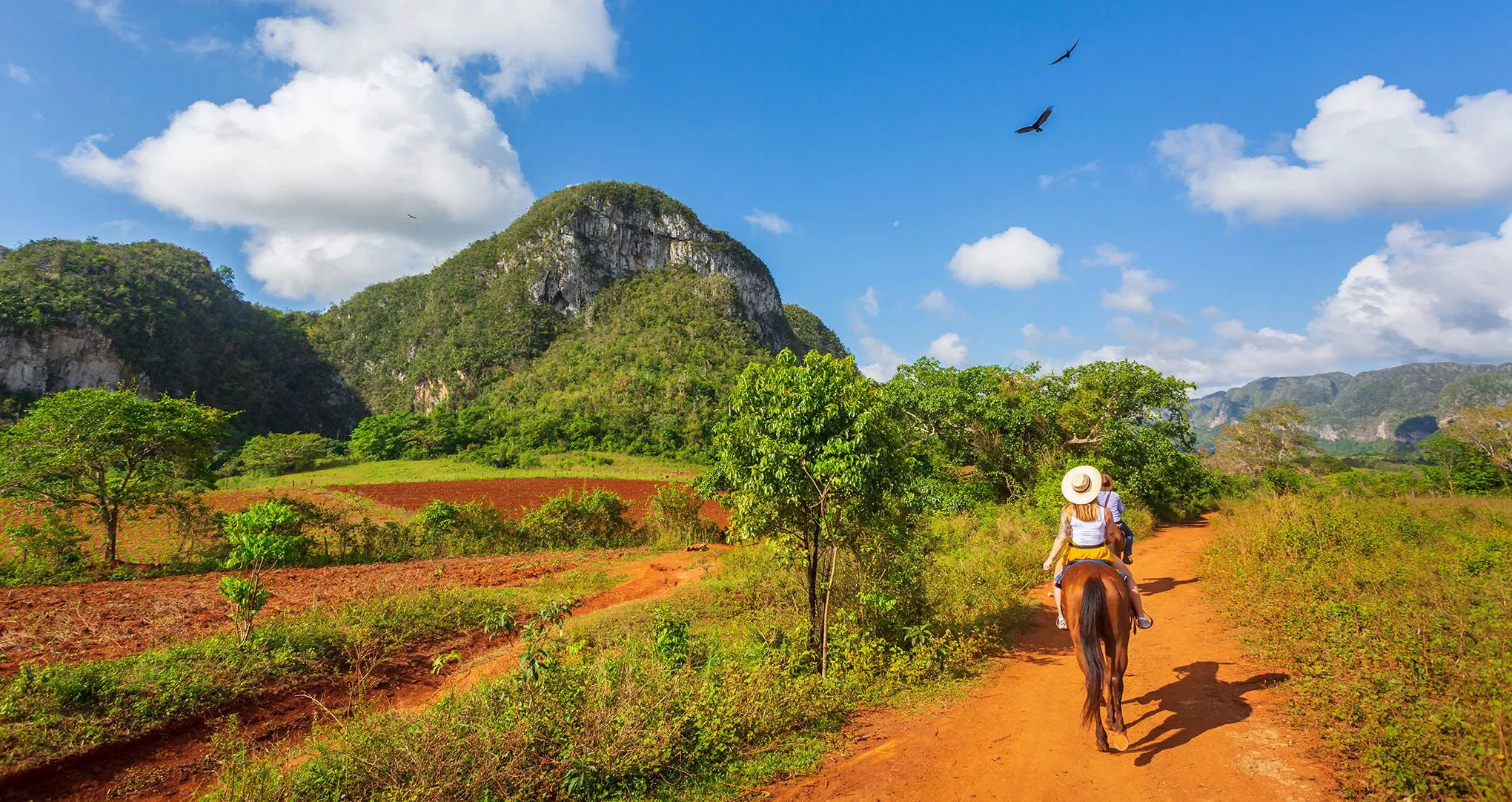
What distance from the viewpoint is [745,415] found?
7207 mm

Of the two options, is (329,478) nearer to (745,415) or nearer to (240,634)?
(240,634)

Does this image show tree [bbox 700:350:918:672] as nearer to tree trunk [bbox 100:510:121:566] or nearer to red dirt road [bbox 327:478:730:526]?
tree trunk [bbox 100:510:121:566]

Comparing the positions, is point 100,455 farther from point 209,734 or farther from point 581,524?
point 209,734

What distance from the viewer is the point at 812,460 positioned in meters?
6.71

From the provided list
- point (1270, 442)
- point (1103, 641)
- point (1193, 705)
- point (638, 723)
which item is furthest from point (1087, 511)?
point (1270, 442)

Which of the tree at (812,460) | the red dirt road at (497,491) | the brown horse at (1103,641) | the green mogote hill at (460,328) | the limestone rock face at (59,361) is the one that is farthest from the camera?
the green mogote hill at (460,328)

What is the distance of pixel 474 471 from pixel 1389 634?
50.6 metres

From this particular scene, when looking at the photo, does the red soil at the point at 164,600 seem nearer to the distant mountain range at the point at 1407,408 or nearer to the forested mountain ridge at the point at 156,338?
the forested mountain ridge at the point at 156,338

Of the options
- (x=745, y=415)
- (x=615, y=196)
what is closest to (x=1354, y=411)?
(x=615, y=196)

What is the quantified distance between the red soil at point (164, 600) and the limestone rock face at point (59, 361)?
67.5 m

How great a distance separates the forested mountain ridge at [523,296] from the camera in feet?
301

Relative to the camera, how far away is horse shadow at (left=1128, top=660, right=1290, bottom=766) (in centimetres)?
462

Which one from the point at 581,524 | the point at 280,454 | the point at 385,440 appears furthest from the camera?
the point at 385,440

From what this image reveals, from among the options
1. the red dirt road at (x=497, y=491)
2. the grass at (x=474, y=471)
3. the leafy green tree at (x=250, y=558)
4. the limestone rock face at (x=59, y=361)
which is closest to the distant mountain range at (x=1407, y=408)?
the grass at (x=474, y=471)
